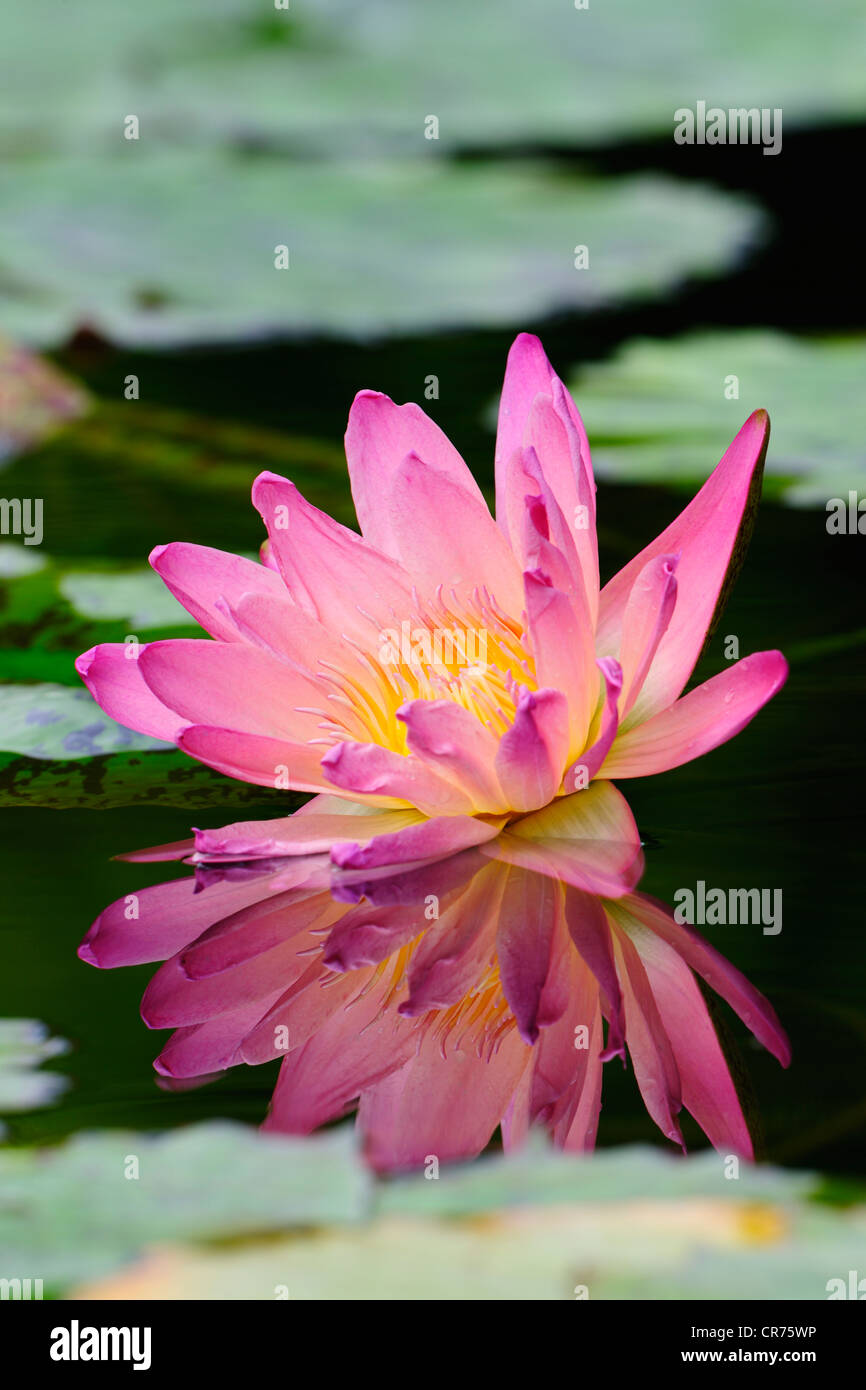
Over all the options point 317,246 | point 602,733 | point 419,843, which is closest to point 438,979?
point 419,843

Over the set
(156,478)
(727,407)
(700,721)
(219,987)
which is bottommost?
(219,987)

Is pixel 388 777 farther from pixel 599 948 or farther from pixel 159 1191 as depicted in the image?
pixel 159 1191

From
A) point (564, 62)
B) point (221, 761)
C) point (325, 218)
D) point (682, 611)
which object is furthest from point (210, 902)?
point (564, 62)

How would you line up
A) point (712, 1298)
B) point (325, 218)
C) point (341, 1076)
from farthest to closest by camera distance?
point (325, 218), point (341, 1076), point (712, 1298)
